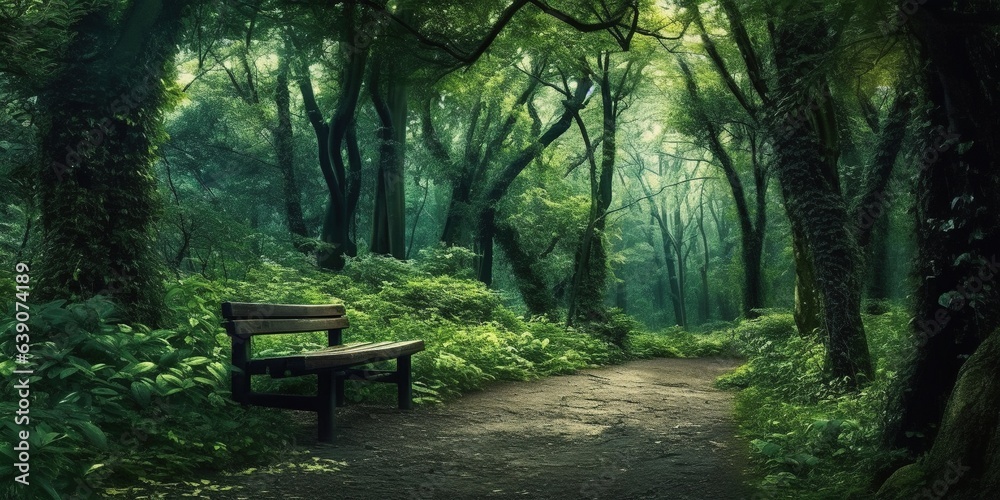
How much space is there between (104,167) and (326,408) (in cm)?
327

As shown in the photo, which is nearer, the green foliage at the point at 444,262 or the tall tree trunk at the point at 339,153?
the green foliage at the point at 444,262

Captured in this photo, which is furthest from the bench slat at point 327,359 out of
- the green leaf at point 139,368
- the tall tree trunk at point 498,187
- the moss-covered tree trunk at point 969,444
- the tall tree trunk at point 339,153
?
the tall tree trunk at point 498,187

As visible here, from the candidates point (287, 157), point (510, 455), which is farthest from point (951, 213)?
point (287, 157)

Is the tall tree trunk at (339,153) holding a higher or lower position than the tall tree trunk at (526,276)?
higher

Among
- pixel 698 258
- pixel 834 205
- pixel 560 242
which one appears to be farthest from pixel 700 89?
pixel 698 258

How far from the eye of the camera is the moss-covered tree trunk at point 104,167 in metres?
7.00

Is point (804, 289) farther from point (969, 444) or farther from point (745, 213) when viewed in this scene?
point (745, 213)

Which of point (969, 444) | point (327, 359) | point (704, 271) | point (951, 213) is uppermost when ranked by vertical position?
point (704, 271)

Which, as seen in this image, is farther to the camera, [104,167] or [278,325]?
[104,167]

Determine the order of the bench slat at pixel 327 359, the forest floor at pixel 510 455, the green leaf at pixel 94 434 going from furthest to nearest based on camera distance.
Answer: the bench slat at pixel 327 359, the forest floor at pixel 510 455, the green leaf at pixel 94 434

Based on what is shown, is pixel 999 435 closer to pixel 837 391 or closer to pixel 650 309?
pixel 837 391

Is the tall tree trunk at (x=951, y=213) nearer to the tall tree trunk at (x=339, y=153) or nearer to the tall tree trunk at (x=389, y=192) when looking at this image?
the tall tree trunk at (x=339, y=153)

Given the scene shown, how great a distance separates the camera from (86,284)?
6977 mm

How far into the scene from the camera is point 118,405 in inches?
204
